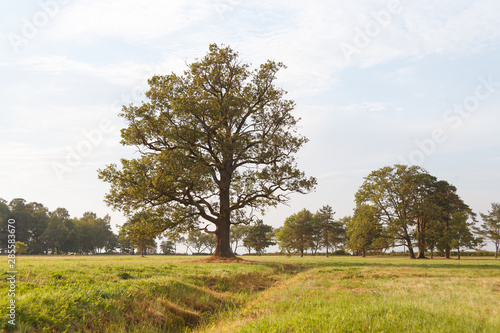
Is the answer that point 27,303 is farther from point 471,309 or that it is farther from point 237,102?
point 237,102

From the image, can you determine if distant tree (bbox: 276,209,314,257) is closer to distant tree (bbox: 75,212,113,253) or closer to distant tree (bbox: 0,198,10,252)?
distant tree (bbox: 75,212,113,253)

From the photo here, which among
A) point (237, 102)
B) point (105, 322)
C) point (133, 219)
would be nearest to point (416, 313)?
point (105, 322)

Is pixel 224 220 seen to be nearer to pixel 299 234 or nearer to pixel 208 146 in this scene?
pixel 208 146

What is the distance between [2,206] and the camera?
8431 cm

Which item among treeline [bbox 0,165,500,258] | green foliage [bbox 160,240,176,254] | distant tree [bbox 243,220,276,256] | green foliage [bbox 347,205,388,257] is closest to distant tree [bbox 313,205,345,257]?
treeline [bbox 0,165,500,258]

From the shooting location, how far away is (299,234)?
9175 cm

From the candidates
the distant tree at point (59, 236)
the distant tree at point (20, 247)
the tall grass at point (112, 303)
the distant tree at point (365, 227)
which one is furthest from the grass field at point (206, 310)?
the distant tree at point (59, 236)

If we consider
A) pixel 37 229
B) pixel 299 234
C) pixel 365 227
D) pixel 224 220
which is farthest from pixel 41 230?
pixel 365 227

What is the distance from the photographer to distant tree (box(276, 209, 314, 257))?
91.6 metres

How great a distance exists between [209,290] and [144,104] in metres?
20.5

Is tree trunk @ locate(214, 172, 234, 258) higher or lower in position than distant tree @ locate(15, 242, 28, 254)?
higher

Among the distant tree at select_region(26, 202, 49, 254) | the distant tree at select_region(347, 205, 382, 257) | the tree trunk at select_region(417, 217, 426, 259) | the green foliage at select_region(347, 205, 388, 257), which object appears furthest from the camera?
the distant tree at select_region(26, 202, 49, 254)

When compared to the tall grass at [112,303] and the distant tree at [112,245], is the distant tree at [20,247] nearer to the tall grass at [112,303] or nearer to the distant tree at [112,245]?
the tall grass at [112,303]

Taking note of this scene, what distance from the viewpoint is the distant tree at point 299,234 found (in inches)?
3607
